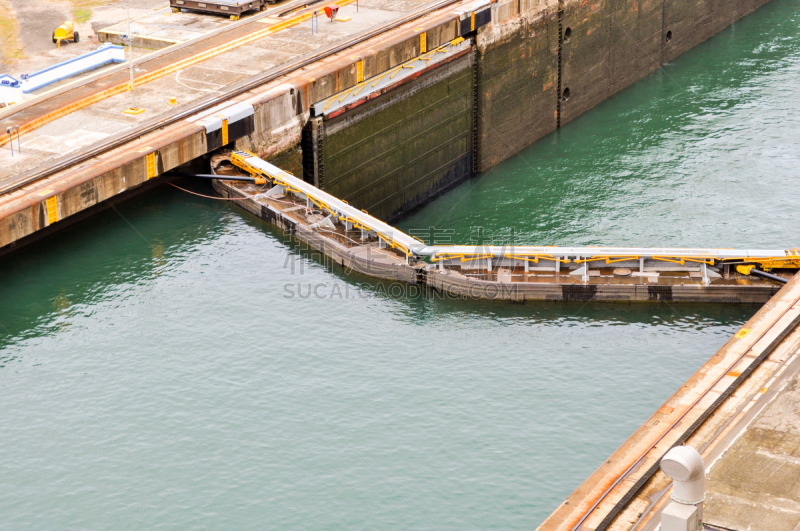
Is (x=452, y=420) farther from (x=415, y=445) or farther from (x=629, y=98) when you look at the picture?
(x=629, y=98)

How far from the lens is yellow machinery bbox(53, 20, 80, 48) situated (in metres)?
52.2

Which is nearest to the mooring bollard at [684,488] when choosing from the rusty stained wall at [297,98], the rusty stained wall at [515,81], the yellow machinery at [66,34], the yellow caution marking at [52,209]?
the yellow caution marking at [52,209]

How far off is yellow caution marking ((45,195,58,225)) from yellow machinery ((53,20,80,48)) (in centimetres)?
2003

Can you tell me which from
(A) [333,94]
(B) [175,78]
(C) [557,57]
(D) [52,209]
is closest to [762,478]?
(D) [52,209]

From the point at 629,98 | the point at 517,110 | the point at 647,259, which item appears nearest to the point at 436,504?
the point at 647,259

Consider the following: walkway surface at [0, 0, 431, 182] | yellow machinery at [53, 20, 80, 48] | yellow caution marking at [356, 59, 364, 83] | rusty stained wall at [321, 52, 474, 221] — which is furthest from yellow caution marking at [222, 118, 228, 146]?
yellow machinery at [53, 20, 80, 48]

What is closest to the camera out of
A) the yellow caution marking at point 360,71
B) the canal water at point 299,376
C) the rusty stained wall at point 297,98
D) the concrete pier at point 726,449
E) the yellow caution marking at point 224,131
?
the concrete pier at point 726,449

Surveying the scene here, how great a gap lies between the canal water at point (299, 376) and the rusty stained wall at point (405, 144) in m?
4.30

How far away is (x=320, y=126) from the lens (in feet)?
143

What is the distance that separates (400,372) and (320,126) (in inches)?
601

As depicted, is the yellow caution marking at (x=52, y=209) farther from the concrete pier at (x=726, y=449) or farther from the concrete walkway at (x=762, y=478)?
the concrete walkway at (x=762, y=478)

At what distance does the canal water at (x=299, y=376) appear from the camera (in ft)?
88.8

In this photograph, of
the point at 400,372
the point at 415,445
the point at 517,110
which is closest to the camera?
the point at 415,445

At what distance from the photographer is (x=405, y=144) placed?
159 ft
